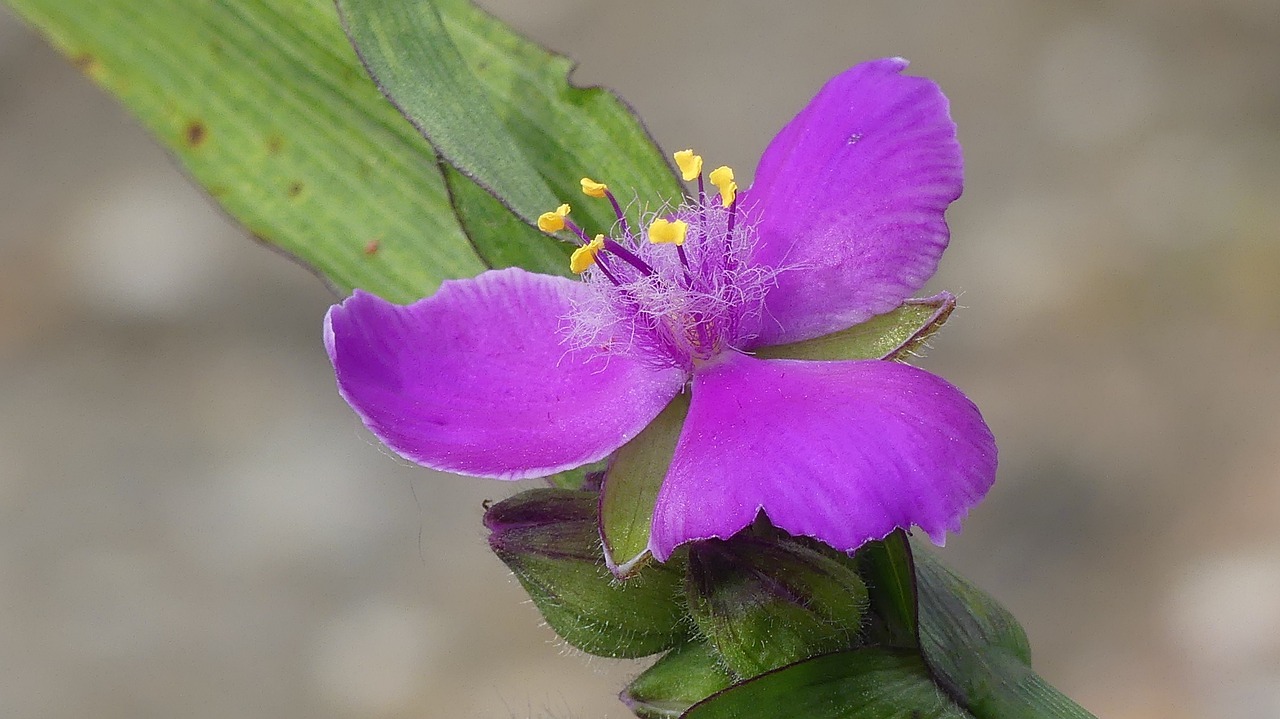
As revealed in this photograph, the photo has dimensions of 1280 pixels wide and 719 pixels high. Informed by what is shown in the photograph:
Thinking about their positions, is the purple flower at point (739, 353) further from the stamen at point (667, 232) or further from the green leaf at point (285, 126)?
the green leaf at point (285, 126)

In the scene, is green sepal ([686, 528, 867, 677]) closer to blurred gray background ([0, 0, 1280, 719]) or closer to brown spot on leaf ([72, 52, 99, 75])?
brown spot on leaf ([72, 52, 99, 75])

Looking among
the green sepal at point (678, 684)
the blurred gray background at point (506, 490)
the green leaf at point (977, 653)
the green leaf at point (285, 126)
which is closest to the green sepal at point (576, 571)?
the green sepal at point (678, 684)

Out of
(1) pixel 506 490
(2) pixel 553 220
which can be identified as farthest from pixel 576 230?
(1) pixel 506 490

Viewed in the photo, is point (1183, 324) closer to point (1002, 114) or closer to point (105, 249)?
point (1002, 114)

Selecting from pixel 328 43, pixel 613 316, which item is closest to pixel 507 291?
pixel 613 316

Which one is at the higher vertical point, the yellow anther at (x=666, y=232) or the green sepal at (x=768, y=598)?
the yellow anther at (x=666, y=232)

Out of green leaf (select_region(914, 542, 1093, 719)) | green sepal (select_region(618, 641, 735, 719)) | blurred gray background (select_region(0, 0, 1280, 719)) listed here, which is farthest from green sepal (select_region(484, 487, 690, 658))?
blurred gray background (select_region(0, 0, 1280, 719))
